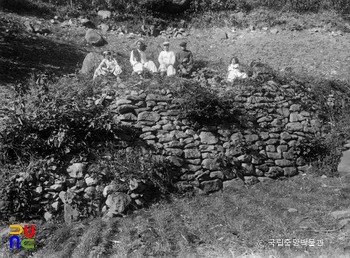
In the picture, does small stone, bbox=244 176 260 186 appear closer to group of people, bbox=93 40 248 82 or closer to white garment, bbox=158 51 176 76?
group of people, bbox=93 40 248 82

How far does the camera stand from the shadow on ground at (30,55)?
10219 mm

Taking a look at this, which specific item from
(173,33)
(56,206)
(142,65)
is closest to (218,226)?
(56,206)

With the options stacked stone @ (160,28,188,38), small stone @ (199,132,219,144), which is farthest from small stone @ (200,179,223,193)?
stacked stone @ (160,28,188,38)

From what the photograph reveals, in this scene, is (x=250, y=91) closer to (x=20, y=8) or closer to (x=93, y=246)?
(x=93, y=246)

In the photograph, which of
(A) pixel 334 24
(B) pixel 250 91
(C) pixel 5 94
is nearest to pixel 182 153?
(B) pixel 250 91

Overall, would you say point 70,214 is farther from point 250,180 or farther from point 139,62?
point 139,62

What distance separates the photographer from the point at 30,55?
1116 centimetres

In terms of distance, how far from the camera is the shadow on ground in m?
10.2

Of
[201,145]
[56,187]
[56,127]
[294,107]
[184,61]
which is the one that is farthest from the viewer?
[184,61]

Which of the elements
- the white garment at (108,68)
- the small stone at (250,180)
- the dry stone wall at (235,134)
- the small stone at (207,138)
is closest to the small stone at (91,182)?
the dry stone wall at (235,134)

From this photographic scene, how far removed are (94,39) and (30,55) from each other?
2.21 metres

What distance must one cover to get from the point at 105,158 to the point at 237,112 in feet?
9.45

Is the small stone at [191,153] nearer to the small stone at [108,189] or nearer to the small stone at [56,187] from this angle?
the small stone at [108,189]

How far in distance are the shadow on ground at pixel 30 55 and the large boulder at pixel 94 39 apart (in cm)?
61
